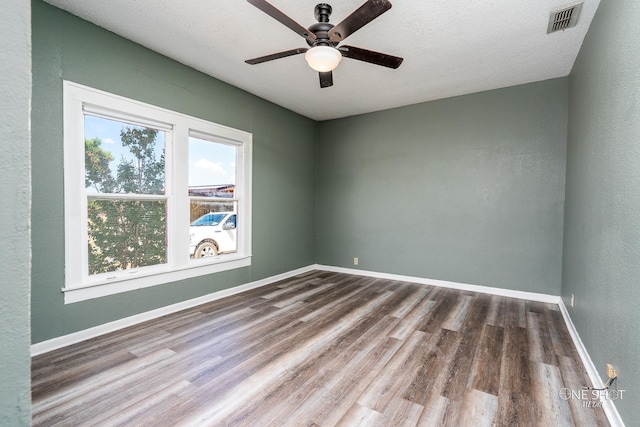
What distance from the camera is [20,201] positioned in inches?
27.3

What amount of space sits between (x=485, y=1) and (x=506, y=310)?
3.29 m

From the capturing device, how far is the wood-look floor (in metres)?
1.81

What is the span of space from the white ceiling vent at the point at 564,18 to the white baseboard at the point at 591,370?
2842 mm

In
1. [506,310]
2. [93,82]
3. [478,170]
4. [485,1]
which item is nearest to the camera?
[485,1]

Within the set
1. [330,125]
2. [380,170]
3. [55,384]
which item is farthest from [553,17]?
[55,384]

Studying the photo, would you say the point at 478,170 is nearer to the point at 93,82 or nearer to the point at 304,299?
the point at 304,299

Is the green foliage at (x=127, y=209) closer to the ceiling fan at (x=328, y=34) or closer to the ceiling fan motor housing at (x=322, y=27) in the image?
the ceiling fan at (x=328, y=34)

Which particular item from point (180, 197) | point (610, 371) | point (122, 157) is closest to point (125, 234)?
point (180, 197)

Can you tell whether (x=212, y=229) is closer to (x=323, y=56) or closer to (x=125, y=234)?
(x=125, y=234)

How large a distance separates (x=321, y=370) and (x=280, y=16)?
260 cm

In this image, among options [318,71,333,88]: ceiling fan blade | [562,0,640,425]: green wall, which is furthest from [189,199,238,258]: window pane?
[562,0,640,425]: green wall

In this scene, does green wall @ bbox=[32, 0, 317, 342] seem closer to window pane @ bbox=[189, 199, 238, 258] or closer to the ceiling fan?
window pane @ bbox=[189, 199, 238, 258]

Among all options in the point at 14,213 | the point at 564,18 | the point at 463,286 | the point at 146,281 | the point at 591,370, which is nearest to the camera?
the point at 14,213

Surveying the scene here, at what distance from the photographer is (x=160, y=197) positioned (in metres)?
3.32
